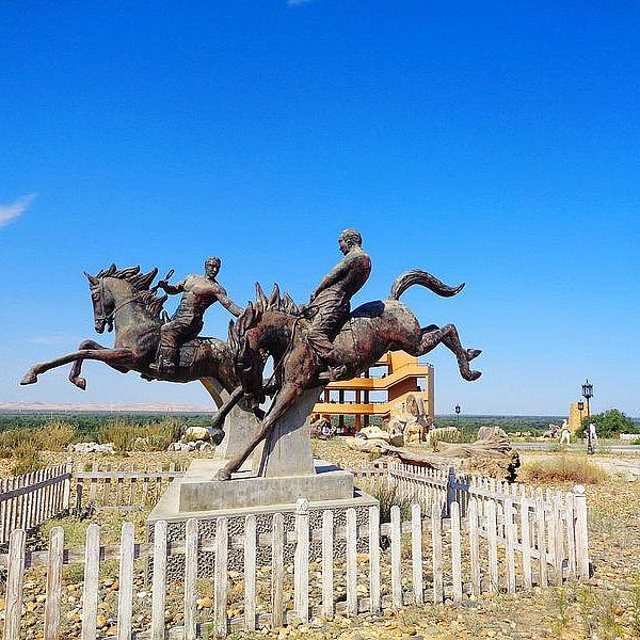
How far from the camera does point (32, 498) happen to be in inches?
340

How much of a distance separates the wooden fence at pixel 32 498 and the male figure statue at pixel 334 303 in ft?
16.5

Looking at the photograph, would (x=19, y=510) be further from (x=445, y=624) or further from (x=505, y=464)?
(x=505, y=464)

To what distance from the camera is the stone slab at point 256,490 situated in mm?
6332

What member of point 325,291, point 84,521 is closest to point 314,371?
point 325,291

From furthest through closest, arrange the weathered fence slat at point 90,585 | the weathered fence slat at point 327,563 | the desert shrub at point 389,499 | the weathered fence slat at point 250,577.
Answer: the desert shrub at point 389,499 < the weathered fence slat at point 327,563 < the weathered fence slat at point 250,577 < the weathered fence slat at point 90,585

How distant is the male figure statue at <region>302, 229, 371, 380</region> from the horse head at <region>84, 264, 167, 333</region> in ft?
7.70

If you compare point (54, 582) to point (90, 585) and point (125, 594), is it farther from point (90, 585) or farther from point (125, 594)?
point (125, 594)

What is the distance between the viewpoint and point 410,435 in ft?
92.8

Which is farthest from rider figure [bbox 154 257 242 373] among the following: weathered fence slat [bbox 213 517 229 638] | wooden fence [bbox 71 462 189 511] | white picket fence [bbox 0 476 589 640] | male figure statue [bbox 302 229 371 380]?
weathered fence slat [bbox 213 517 229 638]

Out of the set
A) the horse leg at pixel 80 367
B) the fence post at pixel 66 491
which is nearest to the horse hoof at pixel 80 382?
the horse leg at pixel 80 367

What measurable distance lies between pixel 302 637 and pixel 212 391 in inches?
A: 204

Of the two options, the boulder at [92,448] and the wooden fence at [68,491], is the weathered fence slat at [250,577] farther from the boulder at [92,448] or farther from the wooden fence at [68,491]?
the boulder at [92,448]

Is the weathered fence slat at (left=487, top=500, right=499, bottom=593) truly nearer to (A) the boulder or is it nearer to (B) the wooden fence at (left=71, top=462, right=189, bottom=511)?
(B) the wooden fence at (left=71, top=462, right=189, bottom=511)

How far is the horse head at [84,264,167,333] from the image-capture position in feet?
25.7
